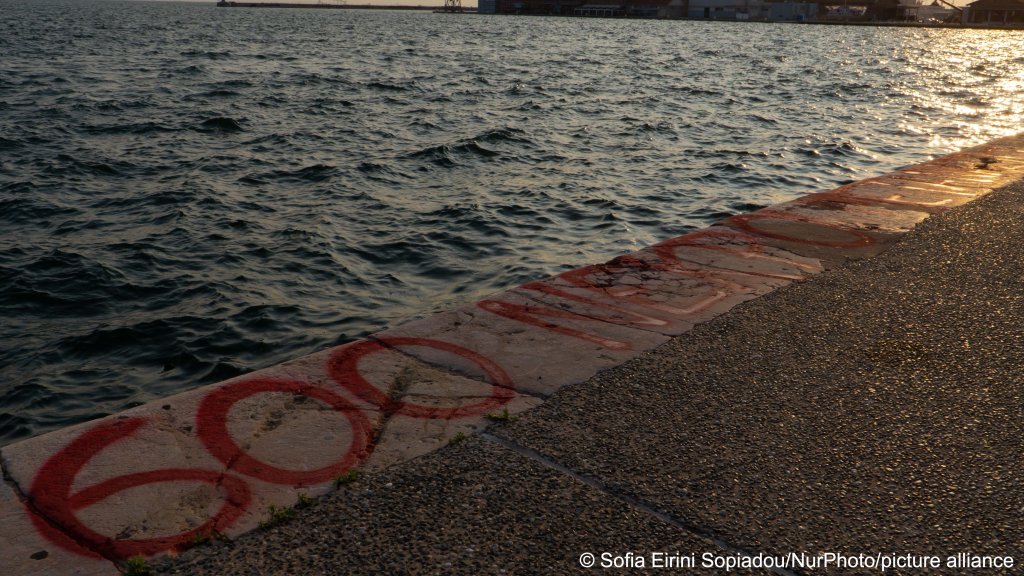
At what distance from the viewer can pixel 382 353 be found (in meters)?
4.23

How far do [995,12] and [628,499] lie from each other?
445 ft

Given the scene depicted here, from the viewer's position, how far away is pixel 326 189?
12.0 metres

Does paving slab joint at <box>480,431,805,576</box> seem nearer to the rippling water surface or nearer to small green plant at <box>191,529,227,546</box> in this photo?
small green plant at <box>191,529,227,546</box>

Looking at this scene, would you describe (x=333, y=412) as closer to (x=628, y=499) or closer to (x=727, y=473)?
(x=628, y=499)

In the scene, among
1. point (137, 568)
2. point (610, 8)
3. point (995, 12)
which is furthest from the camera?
point (610, 8)

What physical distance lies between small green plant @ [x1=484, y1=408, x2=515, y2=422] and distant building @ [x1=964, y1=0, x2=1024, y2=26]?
425 feet

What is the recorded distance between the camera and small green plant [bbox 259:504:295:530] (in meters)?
2.73

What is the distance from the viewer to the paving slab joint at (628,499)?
8.72 feet

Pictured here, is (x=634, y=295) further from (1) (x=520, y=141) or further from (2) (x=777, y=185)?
(1) (x=520, y=141)

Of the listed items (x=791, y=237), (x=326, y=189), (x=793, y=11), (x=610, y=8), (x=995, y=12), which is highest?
(x=610, y=8)

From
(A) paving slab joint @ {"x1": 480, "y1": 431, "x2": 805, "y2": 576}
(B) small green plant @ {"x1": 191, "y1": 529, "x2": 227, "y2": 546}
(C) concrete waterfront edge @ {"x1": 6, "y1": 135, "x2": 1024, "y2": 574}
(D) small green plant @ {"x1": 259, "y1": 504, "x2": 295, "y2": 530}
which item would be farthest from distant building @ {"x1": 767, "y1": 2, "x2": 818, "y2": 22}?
(B) small green plant @ {"x1": 191, "y1": 529, "x2": 227, "y2": 546}

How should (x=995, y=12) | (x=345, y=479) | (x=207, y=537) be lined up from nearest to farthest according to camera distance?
(x=207, y=537) < (x=345, y=479) < (x=995, y=12)

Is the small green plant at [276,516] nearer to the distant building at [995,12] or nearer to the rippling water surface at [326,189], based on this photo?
the rippling water surface at [326,189]

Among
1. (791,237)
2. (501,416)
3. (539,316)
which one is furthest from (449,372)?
(791,237)
